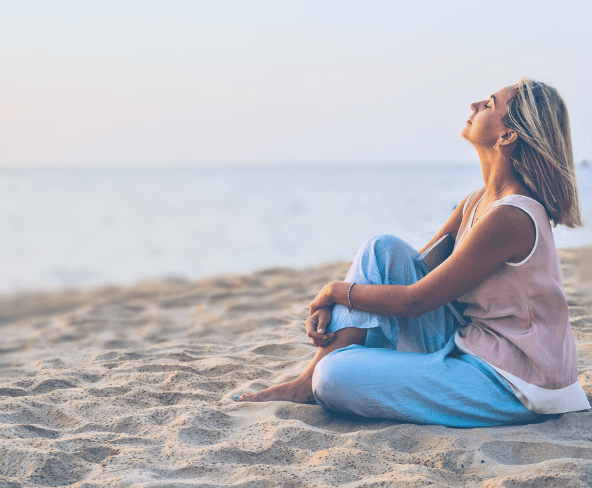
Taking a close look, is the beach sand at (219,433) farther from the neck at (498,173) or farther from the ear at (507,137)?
the ear at (507,137)

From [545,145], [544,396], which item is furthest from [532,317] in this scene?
Result: [545,145]

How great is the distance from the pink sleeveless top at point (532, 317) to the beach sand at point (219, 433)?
8.3 inches

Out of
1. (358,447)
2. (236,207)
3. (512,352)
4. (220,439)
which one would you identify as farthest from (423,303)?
(236,207)

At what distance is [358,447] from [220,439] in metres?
0.48

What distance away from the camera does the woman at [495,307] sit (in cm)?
172

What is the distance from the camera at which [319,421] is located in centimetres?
190

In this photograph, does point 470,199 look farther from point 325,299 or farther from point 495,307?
point 325,299

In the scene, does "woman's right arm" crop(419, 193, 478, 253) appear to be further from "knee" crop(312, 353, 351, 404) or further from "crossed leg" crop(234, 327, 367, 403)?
"knee" crop(312, 353, 351, 404)

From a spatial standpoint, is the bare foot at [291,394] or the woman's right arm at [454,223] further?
the woman's right arm at [454,223]

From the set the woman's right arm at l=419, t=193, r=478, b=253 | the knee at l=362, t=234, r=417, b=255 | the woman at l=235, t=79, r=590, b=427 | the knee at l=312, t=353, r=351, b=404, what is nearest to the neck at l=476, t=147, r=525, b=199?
the woman at l=235, t=79, r=590, b=427

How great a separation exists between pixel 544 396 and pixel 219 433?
1158mm

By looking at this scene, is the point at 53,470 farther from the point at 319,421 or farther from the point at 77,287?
the point at 77,287

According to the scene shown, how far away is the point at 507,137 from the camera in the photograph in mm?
1804

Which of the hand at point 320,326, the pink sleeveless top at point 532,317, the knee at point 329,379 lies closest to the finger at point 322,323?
the hand at point 320,326
